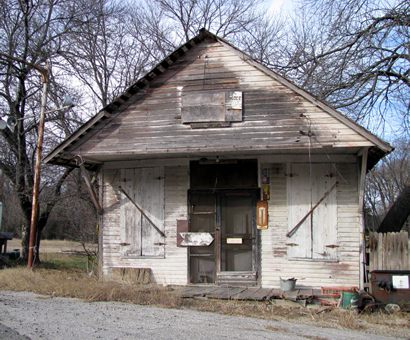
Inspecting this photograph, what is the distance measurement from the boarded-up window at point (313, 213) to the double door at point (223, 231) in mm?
955

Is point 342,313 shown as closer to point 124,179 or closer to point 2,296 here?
point 124,179

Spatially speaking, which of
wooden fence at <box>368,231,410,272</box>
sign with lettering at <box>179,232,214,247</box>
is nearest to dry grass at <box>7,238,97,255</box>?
sign with lettering at <box>179,232,214,247</box>

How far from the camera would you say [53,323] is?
8562 millimetres

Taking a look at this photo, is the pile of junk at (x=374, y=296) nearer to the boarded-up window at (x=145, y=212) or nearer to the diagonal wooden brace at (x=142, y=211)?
the diagonal wooden brace at (x=142, y=211)

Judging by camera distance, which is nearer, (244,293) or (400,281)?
(400,281)

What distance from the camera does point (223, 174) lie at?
13078mm

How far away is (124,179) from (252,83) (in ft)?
13.2

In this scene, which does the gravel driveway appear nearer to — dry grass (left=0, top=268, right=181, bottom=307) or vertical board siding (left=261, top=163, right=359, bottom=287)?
dry grass (left=0, top=268, right=181, bottom=307)

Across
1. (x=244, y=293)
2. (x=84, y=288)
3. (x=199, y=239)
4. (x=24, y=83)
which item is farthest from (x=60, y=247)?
(x=244, y=293)

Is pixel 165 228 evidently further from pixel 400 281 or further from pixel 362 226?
pixel 400 281

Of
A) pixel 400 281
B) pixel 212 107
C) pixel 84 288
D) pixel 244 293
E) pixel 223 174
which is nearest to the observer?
pixel 400 281

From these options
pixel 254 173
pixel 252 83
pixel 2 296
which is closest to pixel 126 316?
pixel 2 296

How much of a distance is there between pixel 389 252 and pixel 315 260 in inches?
64.7

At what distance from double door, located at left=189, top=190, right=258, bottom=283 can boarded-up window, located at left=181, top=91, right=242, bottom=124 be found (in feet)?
6.00
